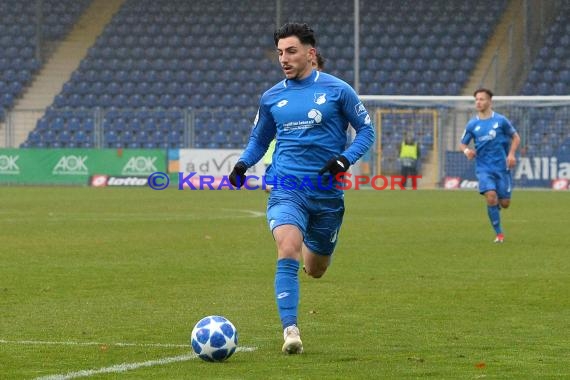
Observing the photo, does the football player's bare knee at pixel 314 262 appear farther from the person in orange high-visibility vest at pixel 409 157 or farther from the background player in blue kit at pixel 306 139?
→ the person in orange high-visibility vest at pixel 409 157

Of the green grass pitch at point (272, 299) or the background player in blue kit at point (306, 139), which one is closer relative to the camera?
the green grass pitch at point (272, 299)

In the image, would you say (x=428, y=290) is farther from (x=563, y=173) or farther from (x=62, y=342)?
(x=563, y=173)

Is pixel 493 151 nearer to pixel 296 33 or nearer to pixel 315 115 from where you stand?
pixel 315 115

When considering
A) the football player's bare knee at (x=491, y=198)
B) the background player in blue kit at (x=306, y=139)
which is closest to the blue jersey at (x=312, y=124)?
the background player in blue kit at (x=306, y=139)

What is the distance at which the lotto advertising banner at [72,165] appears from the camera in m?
40.6

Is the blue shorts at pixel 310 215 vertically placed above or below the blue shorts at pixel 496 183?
above

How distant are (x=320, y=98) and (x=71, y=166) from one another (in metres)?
32.7

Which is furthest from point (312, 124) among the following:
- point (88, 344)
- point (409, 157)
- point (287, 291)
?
point (409, 157)

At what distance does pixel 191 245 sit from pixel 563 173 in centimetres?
2132

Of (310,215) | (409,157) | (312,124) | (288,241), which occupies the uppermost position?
(312,124)

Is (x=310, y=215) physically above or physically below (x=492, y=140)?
below

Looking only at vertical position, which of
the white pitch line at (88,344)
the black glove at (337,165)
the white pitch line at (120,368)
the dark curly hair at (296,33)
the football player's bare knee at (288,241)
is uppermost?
the dark curly hair at (296,33)

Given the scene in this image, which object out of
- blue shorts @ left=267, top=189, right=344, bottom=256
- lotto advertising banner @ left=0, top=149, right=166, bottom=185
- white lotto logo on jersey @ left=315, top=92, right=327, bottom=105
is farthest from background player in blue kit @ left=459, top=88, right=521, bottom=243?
lotto advertising banner @ left=0, top=149, right=166, bottom=185

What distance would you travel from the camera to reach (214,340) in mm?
7836
